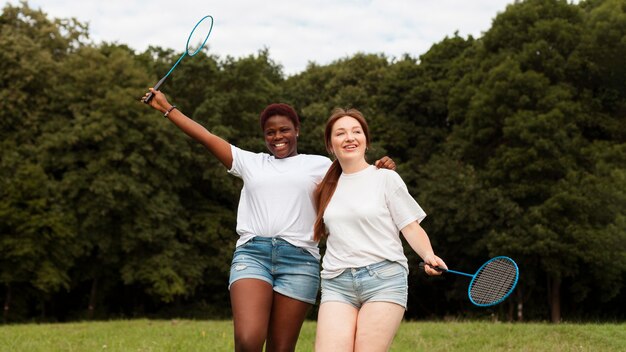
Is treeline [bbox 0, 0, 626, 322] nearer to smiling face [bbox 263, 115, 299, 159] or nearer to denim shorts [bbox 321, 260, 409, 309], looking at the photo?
smiling face [bbox 263, 115, 299, 159]

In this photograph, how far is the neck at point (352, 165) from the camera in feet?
17.1

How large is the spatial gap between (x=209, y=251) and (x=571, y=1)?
1851 cm

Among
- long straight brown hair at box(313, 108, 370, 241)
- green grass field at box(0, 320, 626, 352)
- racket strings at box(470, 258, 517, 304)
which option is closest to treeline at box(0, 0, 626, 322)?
green grass field at box(0, 320, 626, 352)

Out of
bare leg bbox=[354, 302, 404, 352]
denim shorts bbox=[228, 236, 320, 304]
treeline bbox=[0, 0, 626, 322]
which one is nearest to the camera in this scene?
bare leg bbox=[354, 302, 404, 352]

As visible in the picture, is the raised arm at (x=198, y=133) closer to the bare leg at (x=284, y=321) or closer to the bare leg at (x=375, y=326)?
the bare leg at (x=284, y=321)

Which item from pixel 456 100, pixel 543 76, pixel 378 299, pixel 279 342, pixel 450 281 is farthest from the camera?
pixel 450 281

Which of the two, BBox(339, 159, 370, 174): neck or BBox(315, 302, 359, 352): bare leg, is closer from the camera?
BBox(315, 302, 359, 352): bare leg

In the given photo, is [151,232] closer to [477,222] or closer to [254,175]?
[477,222]

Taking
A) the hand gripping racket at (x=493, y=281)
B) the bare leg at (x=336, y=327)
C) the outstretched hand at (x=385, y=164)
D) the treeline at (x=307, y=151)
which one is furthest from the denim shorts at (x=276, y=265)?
the treeline at (x=307, y=151)

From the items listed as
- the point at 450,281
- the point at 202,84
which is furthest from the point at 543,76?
the point at 202,84

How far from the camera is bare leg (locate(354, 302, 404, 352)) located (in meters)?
4.76

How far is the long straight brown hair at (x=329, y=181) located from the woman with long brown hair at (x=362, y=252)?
0.4 inches

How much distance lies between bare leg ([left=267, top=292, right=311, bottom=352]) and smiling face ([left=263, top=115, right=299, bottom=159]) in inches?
40.9

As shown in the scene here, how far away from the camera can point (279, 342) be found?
554 centimetres
